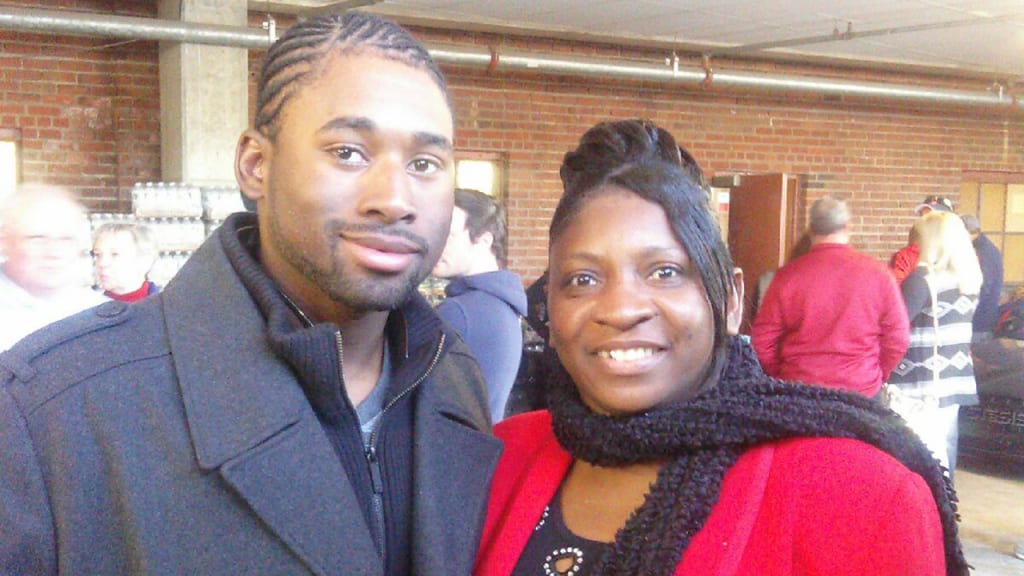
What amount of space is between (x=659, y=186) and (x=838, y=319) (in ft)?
10.6

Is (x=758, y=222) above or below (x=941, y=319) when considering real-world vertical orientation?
above

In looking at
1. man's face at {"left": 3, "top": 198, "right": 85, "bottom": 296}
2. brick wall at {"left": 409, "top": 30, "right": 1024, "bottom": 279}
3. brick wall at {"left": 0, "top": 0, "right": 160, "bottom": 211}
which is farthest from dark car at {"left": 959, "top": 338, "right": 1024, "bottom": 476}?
man's face at {"left": 3, "top": 198, "right": 85, "bottom": 296}

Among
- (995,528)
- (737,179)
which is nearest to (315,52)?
(995,528)

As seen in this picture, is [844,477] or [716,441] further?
[716,441]

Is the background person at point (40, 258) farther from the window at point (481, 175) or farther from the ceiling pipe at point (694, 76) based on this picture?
the window at point (481, 175)

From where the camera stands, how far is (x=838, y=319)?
4426 millimetres

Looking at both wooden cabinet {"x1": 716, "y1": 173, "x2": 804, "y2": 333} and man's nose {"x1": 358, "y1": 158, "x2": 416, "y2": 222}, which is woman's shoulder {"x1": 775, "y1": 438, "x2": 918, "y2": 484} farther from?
wooden cabinet {"x1": 716, "y1": 173, "x2": 804, "y2": 333}

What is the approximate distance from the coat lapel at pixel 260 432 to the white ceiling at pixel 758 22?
200 inches

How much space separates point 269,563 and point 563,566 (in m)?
0.40

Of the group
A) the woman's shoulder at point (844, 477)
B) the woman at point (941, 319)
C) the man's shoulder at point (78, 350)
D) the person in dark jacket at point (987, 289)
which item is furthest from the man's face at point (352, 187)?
the person in dark jacket at point (987, 289)

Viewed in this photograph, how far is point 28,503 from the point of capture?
114cm

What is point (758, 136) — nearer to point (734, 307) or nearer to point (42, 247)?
point (42, 247)

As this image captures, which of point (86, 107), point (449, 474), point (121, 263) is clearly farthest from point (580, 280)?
point (86, 107)

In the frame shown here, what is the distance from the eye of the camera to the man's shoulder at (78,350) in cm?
119
